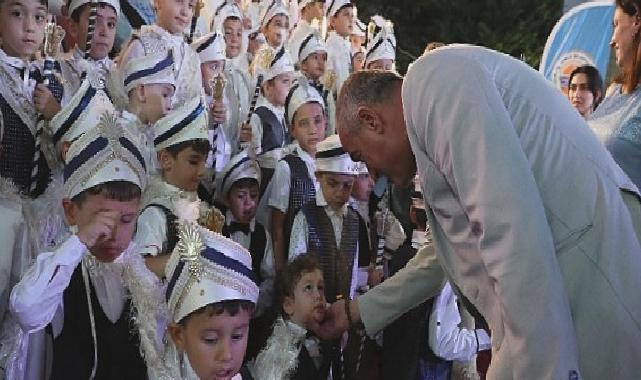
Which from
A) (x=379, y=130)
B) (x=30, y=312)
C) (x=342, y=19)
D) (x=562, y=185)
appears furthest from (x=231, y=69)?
(x=562, y=185)

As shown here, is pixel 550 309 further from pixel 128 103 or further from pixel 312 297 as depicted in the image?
pixel 128 103

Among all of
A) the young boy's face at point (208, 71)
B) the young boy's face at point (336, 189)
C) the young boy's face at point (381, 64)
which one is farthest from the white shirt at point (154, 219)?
the young boy's face at point (381, 64)

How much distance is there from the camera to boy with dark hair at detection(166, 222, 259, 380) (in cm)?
264

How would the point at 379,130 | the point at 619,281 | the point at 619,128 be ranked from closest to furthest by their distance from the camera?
the point at 619,281, the point at 379,130, the point at 619,128

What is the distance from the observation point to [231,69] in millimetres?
5773

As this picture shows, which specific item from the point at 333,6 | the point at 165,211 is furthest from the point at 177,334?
the point at 333,6

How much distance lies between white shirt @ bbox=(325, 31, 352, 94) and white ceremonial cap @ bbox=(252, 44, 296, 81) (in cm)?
151

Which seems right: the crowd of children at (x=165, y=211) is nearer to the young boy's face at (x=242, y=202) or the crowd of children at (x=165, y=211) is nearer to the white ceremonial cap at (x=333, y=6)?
the young boy's face at (x=242, y=202)

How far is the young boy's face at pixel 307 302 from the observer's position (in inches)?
135

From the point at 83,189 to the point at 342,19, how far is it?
5.57 meters

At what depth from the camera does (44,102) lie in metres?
3.49

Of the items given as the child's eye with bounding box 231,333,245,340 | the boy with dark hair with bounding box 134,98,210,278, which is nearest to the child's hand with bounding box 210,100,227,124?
the boy with dark hair with bounding box 134,98,210,278

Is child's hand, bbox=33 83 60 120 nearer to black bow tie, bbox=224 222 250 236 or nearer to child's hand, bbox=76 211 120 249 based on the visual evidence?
child's hand, bbox=76 211 120 249

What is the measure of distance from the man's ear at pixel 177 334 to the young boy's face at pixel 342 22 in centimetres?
568
